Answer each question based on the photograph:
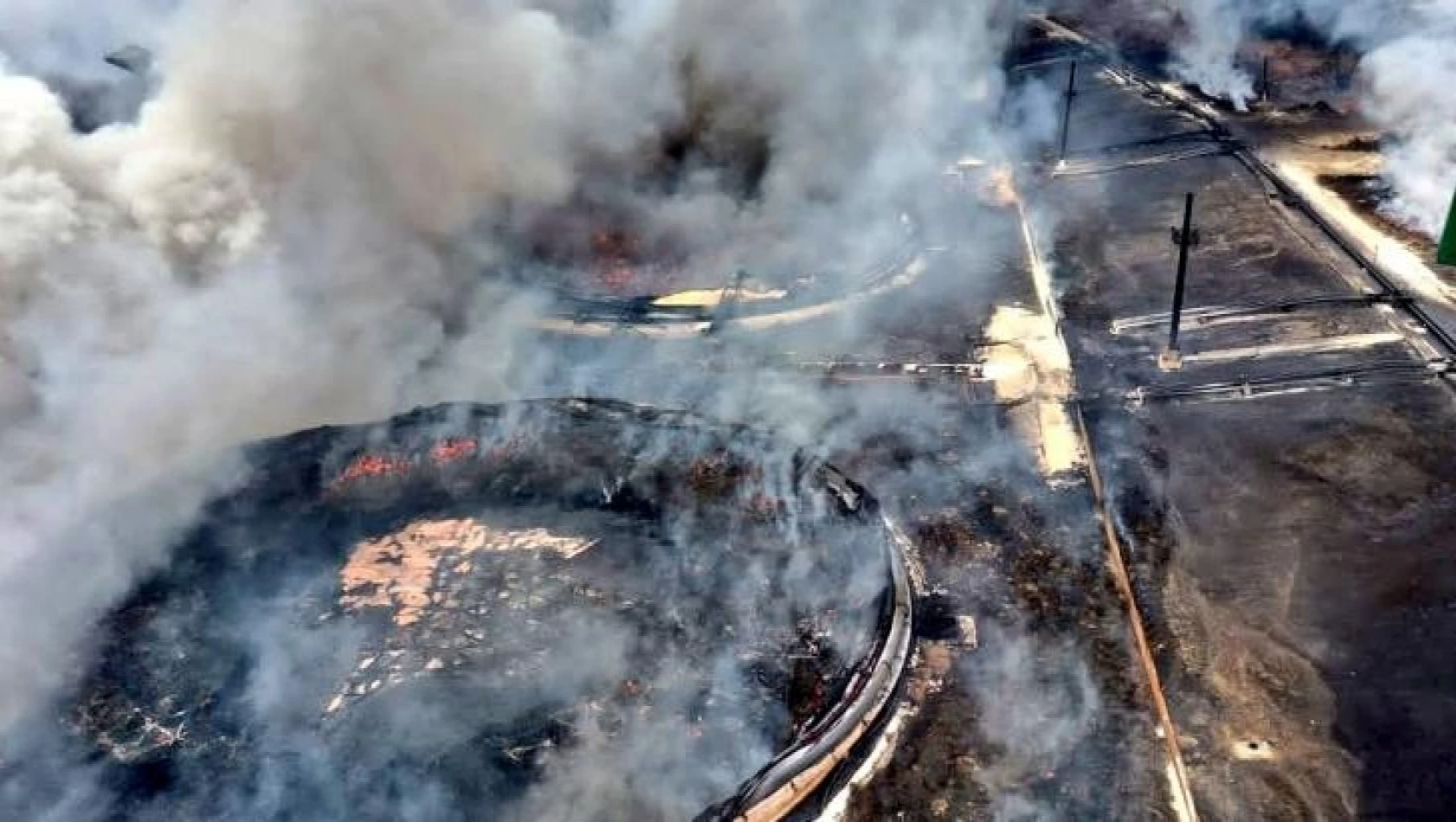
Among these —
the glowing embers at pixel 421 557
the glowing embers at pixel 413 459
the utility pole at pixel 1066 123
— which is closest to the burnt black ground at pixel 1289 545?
the glowing embers at pixel 421 557

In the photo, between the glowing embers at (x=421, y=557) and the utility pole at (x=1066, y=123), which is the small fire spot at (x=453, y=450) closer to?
the glowing embers at (x=421, y=557)

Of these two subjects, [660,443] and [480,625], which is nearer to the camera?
[480,625]

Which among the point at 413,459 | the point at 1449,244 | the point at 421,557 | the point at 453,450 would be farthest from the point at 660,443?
the point at 1449,244

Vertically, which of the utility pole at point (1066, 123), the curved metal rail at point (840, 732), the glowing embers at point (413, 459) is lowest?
the curved metal rail at point (840, 732)

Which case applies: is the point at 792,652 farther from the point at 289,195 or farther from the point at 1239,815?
the point at 289,195

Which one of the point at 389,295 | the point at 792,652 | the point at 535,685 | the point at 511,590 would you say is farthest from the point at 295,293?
the point at 792,652

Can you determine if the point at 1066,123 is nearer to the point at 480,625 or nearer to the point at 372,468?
the point at 372,468
